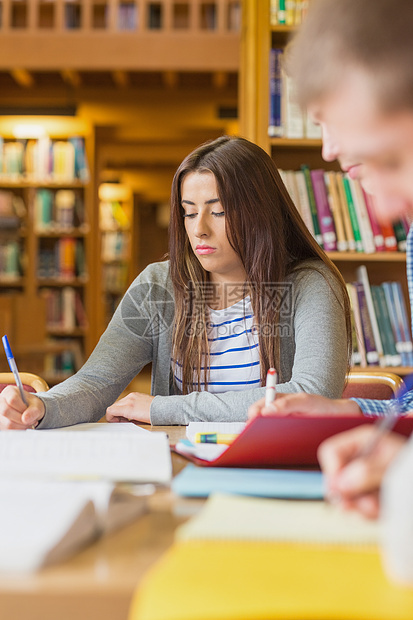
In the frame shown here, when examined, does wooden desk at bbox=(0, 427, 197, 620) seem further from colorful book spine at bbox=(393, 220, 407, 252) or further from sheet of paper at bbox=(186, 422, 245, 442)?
colorful book spine at bbox=(393, 220, 407, 252)

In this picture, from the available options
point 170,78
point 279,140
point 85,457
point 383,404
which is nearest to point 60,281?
point 170,78

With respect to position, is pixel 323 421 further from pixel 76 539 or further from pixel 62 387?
pixel 62 387

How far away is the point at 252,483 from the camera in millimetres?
732

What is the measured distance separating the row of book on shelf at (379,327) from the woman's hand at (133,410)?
135cm

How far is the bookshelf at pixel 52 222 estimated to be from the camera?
20.2 feet

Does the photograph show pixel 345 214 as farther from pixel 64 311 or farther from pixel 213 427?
pixel 64 311

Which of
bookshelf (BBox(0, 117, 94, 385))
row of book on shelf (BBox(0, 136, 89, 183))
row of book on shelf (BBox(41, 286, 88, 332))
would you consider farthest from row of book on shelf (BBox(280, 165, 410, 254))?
row of book on shelf (BBox(41, 286, 88, 332))

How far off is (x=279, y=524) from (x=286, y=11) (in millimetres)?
2408

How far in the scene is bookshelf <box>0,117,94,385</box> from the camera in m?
6.15

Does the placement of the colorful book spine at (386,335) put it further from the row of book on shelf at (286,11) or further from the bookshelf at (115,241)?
the bookshelf at (115,241)

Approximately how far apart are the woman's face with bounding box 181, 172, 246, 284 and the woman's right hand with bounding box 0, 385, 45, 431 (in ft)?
1.93

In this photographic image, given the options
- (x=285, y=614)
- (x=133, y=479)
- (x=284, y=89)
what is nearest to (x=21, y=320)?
(x=284, y=89)

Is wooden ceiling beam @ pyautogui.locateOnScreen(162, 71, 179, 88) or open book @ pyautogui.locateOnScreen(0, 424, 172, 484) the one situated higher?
wooden ceiling beam @ pyautogui.locateOnScreen(162, 71, 179, 88)

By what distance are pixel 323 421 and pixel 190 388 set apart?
82cm
